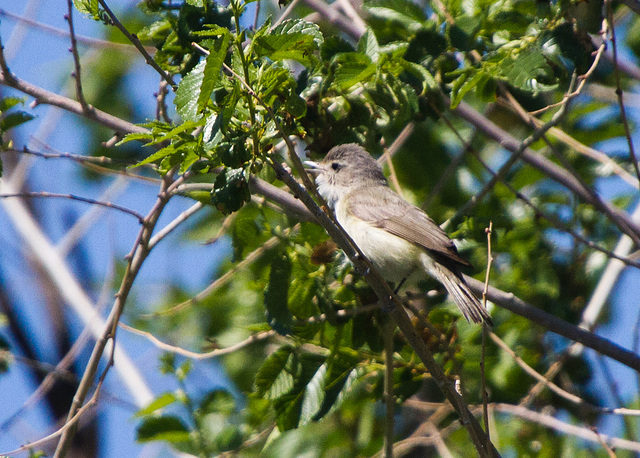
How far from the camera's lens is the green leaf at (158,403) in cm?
379

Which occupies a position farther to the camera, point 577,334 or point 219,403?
point 219,403

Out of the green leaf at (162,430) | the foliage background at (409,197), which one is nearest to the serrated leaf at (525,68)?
the foliage background at (409,197)

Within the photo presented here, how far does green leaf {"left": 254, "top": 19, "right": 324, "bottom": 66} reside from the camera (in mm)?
2539

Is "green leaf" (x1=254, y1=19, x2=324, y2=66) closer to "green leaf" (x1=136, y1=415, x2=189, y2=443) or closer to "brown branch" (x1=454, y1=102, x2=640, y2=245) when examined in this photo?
"brown branch" (x1=454, y1=102, x2=640, y2=245)

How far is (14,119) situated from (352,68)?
161cm

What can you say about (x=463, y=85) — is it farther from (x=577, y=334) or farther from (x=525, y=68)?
(x=577, y=334)

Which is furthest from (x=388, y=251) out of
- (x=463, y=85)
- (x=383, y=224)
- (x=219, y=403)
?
(x=219, y=403)

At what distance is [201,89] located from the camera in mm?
2314

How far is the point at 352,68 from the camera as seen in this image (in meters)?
3.14

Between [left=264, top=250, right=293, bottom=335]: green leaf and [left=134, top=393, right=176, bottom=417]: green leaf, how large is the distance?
86 centimetres

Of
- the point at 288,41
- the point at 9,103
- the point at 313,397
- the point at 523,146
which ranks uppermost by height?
the point at 9,103

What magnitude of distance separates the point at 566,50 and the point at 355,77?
44.1 inches

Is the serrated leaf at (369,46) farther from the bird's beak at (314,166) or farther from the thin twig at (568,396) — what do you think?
the thin twig at (568,396)

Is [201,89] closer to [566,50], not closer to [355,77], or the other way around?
[355,77]
